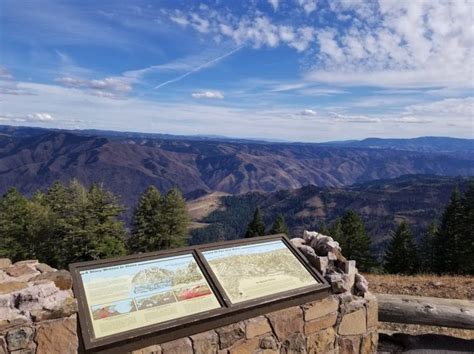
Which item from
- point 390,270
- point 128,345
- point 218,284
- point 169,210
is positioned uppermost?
point 218,284

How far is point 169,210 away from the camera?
34.9 meters

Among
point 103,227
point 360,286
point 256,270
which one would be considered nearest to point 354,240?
point 103,227

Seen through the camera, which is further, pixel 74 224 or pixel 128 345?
pixel 74 224

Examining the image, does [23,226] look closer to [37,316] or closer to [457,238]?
[37,316]

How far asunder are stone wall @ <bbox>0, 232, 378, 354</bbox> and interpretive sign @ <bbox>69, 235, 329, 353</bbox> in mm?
142

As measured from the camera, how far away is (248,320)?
4543mm

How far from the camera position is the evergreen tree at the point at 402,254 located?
36156 millimetres

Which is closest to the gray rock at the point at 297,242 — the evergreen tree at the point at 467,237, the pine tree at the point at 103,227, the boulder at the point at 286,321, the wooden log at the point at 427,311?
the boulder at the point at 286,321

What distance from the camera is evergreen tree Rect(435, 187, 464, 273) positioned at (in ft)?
109

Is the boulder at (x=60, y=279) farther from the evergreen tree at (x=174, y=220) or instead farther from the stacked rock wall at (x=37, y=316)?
the evergreen tree at (x=174, y=220)

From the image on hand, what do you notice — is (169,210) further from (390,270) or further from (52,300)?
(52,300)

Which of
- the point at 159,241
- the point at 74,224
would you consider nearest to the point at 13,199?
the point at 74,224

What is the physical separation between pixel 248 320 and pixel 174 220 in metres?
30.8

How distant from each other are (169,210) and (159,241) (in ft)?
10.1
